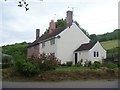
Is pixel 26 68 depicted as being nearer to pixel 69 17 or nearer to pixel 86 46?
pixel 86 46

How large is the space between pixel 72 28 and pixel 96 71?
2153 centimetres

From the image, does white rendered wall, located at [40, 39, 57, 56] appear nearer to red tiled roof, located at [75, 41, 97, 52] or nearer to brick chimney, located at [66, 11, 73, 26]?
red tiled roof, located at [75, 41, 97, 52]

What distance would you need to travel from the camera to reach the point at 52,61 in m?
26.3

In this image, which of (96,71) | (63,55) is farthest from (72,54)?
(96,71)

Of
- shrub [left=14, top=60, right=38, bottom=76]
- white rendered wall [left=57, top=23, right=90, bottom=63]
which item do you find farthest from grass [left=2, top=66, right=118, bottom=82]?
white rendered wall [left=57, top=23, right=90, bottom=63]

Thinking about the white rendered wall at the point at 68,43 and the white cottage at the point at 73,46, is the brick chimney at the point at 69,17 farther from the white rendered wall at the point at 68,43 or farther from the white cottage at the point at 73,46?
the white rendered wall at the point at 68,43

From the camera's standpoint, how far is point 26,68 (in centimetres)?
2467

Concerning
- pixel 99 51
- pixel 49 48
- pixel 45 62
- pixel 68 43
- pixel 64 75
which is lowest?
pixel 64 75

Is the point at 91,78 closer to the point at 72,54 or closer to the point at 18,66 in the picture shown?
the point at 18,66

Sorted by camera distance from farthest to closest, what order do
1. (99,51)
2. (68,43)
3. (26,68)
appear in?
(68,43), (99,51), (26,68)

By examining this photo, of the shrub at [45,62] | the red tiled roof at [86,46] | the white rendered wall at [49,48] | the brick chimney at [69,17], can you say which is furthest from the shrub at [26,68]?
the brick chimney at [69,17]

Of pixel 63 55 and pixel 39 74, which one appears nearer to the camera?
pixel 39 74

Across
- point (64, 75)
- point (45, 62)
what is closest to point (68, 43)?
point (45, 62)

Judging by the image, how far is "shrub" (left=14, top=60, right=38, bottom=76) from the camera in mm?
24614
